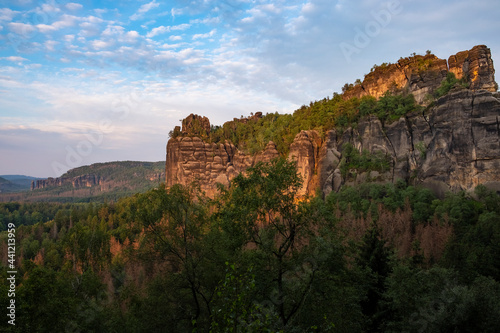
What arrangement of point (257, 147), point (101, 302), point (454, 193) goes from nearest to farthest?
1. point (101, 302)
2. point (454, 193)
3. point (257, 147)

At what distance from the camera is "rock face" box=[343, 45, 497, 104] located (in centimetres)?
5472

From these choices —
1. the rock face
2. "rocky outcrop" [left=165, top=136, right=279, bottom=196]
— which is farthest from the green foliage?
"rocky outcrop" [left=165, top=136, right=279, bottom=196]

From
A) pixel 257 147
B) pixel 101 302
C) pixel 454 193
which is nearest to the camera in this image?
pixel 101 302

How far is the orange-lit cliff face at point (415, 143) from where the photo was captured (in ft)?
165

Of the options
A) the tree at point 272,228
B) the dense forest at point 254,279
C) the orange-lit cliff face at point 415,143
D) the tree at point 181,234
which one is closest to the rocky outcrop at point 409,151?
the orange-lit cliff face at point 415,143

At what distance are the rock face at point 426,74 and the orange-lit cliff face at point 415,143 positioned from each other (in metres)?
0.15

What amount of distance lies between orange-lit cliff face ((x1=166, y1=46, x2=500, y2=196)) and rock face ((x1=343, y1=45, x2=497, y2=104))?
15cm

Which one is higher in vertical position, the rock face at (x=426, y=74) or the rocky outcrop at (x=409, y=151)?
the rock face at (x=426, y=74)

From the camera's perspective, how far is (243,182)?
52.8ft

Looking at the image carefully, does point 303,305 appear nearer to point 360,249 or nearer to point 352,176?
point 360,249

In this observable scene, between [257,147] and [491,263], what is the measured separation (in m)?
60.0

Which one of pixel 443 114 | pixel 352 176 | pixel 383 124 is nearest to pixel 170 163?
pixel 352 176

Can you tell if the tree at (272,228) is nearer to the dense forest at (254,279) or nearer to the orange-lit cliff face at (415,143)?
the dense forest at (254,279)

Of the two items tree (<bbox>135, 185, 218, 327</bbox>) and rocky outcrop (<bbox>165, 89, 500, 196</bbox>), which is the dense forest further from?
rocky outcrop (<bbox>165, 89, 500, 196</bbox>)
